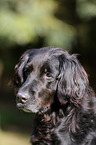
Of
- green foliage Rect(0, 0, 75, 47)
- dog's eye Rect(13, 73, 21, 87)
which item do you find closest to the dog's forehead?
dog's eye Rect(13, 73, 21, 87)

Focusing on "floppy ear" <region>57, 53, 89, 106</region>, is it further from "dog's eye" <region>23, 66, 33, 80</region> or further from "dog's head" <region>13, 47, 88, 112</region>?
"dog's eye" <region>23, 66, 33, 80</region>

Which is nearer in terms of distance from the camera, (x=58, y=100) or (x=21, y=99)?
(x=21, y=99)

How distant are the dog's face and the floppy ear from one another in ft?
0.28

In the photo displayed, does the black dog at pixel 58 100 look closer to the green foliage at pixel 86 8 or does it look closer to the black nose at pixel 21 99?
the black nose at pixel 21 99

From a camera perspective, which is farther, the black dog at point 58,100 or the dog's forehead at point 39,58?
the dog's forehead at point 39,58

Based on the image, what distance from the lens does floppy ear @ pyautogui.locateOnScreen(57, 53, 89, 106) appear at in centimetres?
314

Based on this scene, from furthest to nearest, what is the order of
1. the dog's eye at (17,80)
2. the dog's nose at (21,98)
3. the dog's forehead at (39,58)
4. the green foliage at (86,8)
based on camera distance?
the green foliage at (86,8), the dog's eye at (17,80), the dog's forehead at (39,58), the dog's nose at (21,98)

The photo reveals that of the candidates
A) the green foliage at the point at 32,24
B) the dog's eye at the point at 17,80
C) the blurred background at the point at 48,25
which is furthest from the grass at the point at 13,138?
the dog's eye at the point at 17,80

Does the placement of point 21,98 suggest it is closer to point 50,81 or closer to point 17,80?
point 50,81

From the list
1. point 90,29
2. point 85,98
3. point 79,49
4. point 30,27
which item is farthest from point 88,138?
point 79,49

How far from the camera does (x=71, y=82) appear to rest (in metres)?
3.21

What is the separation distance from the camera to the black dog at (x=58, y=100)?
3.05 m

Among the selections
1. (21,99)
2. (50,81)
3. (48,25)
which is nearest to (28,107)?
(21,99)

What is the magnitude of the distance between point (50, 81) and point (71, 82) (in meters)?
0.28
